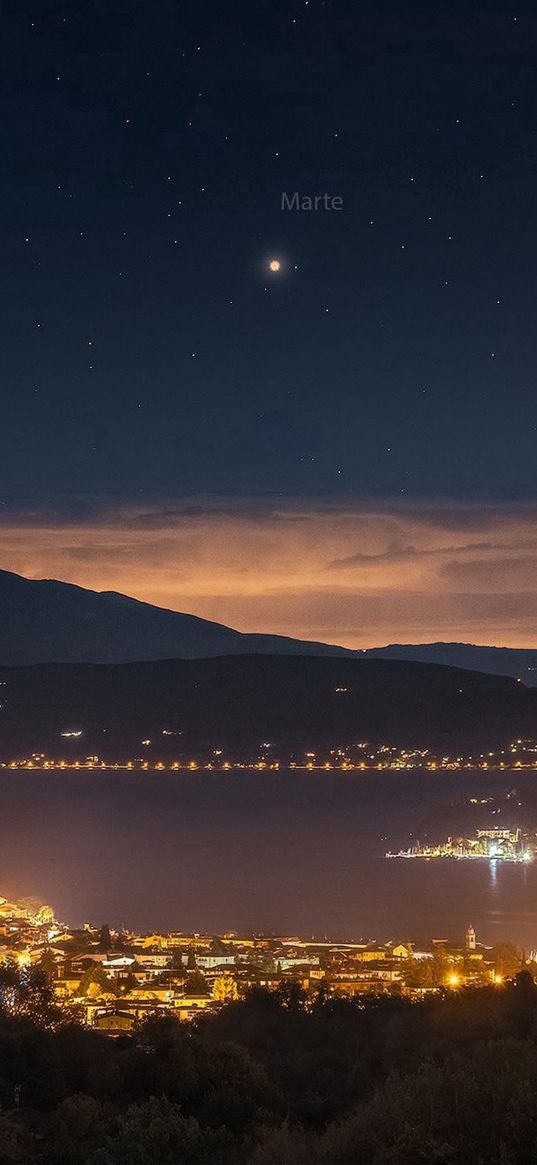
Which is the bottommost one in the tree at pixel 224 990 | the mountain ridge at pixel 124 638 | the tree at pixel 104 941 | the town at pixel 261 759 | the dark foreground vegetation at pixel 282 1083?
the tree at pixel 104 941

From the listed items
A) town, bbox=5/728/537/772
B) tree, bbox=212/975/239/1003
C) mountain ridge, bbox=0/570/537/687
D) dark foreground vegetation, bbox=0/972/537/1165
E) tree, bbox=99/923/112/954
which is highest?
mountain ridge, bbox=0/570/537/687

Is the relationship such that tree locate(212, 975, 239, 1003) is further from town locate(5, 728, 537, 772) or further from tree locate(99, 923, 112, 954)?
town locate(5, 728, 537, 772)

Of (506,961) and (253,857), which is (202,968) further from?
(253,857)

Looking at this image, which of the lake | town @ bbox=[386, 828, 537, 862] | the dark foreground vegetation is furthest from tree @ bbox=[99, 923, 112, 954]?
town @ bbox=[386, 828, 537, 862]

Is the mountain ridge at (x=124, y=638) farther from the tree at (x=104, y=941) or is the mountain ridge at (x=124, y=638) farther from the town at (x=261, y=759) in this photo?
the tree at (x=104, y=941)

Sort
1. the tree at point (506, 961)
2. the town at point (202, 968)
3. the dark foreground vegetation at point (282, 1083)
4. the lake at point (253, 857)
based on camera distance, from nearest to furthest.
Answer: the dark foreground vegetation at point (282, 1083), the town at point (202, 968), the tree at point (506, 961), the lake at point (253, 857)

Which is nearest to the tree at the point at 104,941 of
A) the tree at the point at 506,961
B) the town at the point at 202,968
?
the town at the point at 202,968

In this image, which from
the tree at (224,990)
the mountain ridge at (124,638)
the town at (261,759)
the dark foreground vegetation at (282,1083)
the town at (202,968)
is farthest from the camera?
the mountain ridge at (124,638)

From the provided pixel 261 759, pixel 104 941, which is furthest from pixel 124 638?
pixel 104 941
